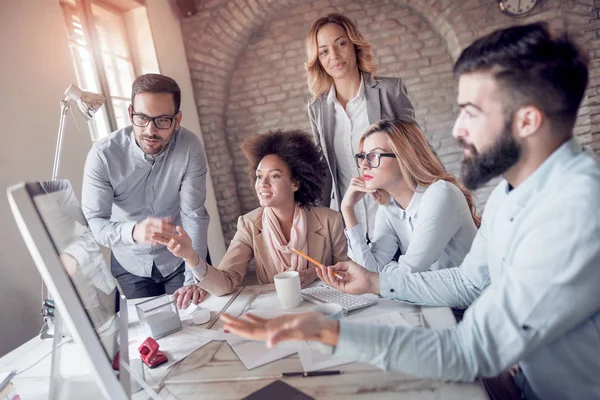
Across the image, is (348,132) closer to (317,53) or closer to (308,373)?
(317,53)

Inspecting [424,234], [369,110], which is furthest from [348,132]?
[424,234]

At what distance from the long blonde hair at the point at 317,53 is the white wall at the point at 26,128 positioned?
4.81ft

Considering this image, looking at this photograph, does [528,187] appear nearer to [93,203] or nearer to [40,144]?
[93,203]

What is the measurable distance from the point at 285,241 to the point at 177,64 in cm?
279

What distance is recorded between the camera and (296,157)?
2.19m

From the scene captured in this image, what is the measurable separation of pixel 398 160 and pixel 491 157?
90 centimetres

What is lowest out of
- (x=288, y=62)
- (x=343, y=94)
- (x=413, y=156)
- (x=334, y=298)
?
(x=334, y=298)

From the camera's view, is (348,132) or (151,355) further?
(348,132)

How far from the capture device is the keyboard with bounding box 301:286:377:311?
1349 mm

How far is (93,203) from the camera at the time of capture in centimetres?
212

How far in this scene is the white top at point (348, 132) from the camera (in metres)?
2.47

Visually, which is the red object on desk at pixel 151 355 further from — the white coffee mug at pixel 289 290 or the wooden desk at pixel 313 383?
the white coffee mug at pixel 289 290

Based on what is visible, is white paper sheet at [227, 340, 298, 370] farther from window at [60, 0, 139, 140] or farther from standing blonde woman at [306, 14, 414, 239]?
window at [60, 0, 139, 140]

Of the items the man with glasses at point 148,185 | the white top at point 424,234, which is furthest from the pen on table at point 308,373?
the man with glasses at point 148,185
